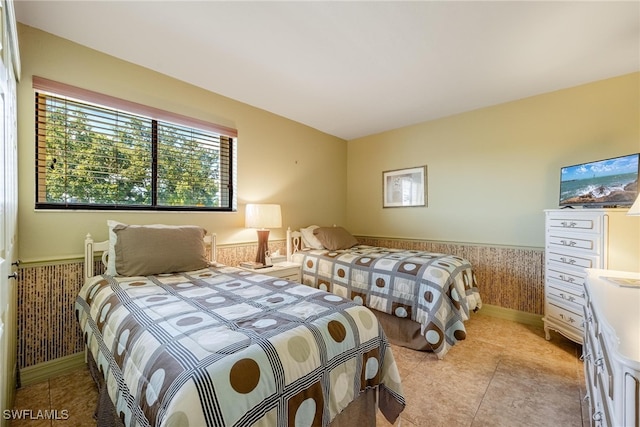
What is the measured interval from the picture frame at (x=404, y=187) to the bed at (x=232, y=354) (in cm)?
258

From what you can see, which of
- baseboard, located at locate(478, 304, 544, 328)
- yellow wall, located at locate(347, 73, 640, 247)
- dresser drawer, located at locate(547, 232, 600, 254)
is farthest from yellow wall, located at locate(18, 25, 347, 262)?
dresser drawer, located at locate(547, 232, 600, 254)

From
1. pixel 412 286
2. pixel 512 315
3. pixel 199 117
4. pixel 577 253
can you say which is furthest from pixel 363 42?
pixel 512 315

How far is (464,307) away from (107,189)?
3.19m

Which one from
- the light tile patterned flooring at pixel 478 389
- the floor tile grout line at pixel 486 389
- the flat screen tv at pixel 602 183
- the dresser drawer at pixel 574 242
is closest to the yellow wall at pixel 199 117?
the light tile patterned flooring at pixel 478 389

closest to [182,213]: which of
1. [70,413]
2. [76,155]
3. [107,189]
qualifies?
[107,189]

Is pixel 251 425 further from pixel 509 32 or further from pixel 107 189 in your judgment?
pixel 509 32

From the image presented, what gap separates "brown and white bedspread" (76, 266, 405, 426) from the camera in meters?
0.78

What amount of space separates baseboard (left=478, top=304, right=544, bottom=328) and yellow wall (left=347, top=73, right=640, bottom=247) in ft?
2.48

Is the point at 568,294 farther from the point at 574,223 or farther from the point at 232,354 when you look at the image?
the point at 232,354

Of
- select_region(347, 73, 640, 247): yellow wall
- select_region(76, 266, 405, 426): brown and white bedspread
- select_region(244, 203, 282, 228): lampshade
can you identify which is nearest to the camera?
select_region(76, 266, 405, 426): brown and white bedspread

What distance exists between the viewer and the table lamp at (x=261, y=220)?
2.76 metres

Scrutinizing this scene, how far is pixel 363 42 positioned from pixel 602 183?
226 centimetres

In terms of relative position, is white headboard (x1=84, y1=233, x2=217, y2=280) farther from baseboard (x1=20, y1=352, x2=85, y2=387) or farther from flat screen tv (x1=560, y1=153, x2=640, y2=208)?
flat screen tv (x1=560, y1=153, x2=640, y2=208)

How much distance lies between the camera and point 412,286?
2.34 m
